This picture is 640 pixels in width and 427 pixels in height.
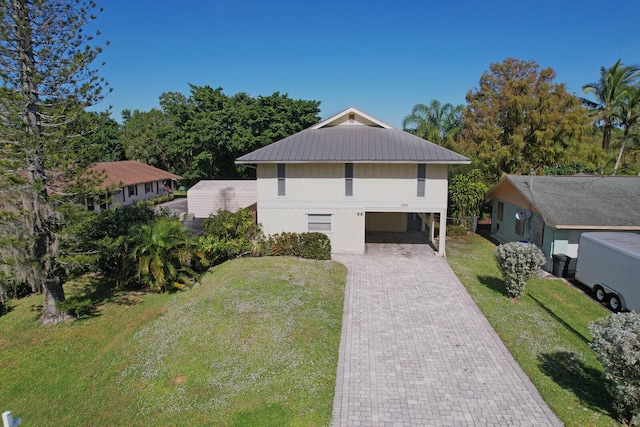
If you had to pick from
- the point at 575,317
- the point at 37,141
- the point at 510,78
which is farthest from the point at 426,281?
the point at 510,78

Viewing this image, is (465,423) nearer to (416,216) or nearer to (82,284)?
(82,284)

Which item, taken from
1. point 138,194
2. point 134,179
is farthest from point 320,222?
point 138,194

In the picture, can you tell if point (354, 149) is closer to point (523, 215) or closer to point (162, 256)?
point (523, 215)

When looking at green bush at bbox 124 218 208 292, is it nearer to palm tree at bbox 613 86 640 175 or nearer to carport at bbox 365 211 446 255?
carport at bbox 365 211 446 255

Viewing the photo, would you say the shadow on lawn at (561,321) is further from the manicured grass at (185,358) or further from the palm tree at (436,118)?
the palm tree at (436,118)

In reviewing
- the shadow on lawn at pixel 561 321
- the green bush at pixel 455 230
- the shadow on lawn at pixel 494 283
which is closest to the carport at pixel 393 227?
the green bush at pixel 455 230

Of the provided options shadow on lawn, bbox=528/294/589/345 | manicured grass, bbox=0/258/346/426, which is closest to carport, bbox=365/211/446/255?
shadow on lawn, bbox=528/294/589/345
